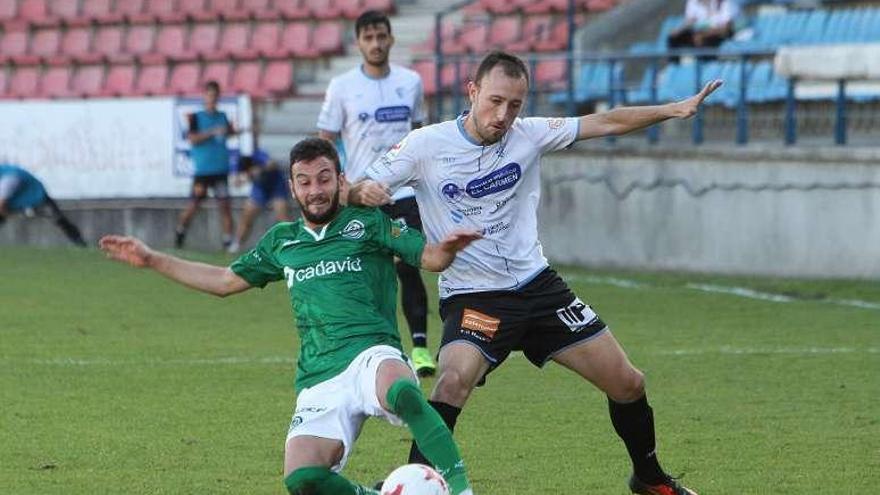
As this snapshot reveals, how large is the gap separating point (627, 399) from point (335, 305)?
1262mm

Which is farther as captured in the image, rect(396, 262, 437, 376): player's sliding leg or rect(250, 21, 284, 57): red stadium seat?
rect(250, 21, 284, 57): red stadium seat

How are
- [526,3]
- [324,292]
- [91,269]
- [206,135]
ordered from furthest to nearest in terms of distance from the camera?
[526,3] < [206,135] < [91,269] < [324,292]

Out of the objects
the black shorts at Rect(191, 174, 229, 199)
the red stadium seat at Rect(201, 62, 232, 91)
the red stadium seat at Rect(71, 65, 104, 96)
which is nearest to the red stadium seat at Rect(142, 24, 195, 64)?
the red stadium seat at Rect(201, 62, 232, 91)

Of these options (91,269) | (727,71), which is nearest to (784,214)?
(727,71)

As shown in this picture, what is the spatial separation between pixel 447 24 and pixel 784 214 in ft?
29.3

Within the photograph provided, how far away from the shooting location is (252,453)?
8.18 meters

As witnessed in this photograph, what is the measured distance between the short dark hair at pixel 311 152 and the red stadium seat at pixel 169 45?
20.2m

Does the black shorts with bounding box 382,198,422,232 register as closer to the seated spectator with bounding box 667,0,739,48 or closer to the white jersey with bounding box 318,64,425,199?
the white jersey with bounding box 318,64,425,199

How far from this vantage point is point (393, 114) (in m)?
11.6

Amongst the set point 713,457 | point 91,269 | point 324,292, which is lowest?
point 91,269

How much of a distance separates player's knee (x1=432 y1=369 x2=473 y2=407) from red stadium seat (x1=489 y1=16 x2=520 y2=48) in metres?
16.3

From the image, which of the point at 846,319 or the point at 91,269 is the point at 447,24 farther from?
the point at 846,319

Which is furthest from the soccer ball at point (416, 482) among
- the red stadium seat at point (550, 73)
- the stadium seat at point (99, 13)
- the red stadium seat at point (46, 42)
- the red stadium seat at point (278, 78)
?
the red stadium seat at point (46, 42)

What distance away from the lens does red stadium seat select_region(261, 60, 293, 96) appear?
25.2 metres
